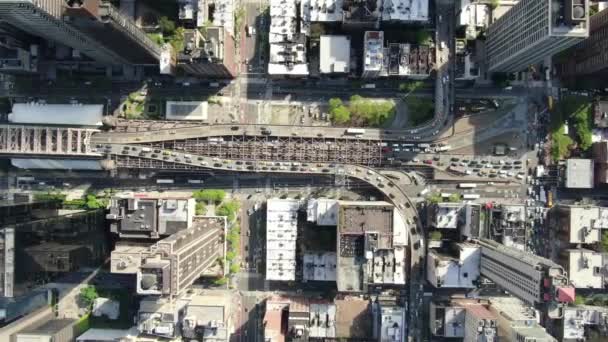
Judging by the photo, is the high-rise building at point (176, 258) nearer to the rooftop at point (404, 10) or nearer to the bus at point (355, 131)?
the bus at point (355, 131)

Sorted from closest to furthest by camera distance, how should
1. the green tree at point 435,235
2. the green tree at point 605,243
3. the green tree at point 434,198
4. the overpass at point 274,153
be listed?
the green tree at point 605,243 < the green tree at point 435,235 < the green tree at point 434,198 < the overpass at point 274,153

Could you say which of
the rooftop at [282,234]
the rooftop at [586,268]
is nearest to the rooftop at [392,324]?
the rooftop at [282,234]

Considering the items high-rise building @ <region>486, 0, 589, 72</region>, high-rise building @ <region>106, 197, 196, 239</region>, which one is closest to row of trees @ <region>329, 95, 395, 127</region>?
high-rise building @ <region>486, 0, 589, 72</region>

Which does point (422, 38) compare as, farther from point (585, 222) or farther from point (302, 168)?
point (585, 222)

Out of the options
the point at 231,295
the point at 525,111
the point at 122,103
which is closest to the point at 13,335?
the point at 231,295

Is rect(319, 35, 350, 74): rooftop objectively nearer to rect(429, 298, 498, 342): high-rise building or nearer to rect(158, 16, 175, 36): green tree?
rect(158, 16, 175, 36): green tree
